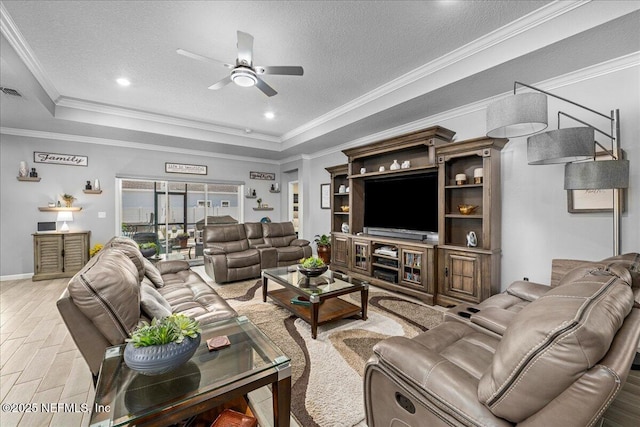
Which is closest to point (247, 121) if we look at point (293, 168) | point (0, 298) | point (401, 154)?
point (293, 168)

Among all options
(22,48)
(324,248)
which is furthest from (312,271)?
(22,48)

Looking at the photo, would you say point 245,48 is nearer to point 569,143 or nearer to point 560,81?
point 569,143

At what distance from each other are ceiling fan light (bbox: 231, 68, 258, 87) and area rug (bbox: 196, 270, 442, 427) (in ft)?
8.23

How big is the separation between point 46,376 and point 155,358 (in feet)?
5.86

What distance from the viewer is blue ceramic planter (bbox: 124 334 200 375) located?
3.89 feet

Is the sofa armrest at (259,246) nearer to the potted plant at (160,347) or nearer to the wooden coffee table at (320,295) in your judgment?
the wooden coffee table at (320,295)

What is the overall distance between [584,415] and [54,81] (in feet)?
18.5

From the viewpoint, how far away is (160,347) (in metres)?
1.21

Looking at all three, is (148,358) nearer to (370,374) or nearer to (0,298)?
(370,374)

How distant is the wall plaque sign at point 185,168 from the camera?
6.19 meters

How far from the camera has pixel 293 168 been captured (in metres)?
7.43

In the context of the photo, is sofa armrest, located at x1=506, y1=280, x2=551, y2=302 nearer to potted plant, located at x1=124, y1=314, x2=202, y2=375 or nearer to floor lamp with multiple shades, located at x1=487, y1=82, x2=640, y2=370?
floor lamp with multiple shades, located at x1=487, y1=82, x2=640, y2=370

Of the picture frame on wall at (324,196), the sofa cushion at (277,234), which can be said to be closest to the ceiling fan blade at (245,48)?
the sofa cushion at (277,234)

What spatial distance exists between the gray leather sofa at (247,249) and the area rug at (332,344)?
1.72 feet
